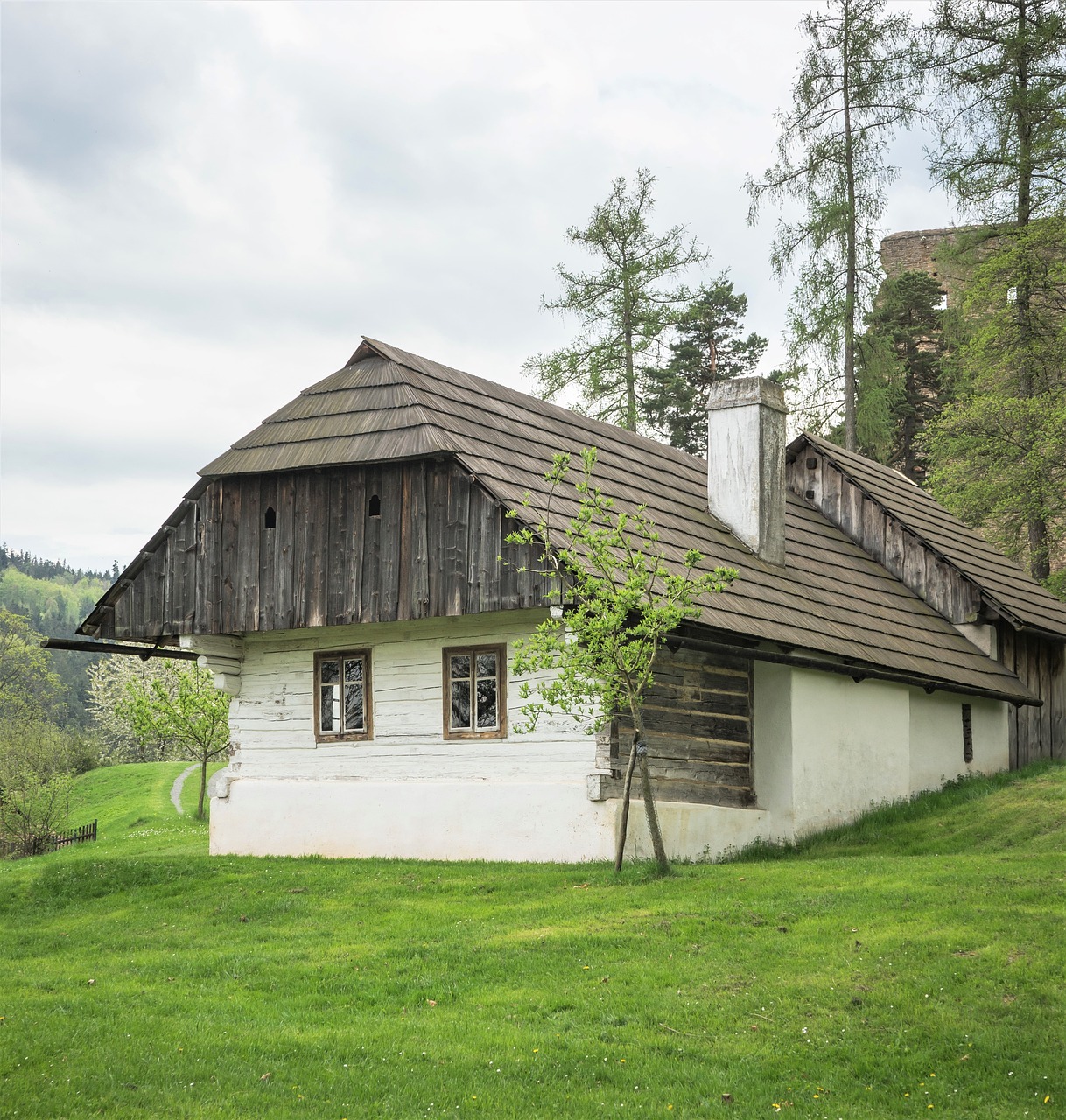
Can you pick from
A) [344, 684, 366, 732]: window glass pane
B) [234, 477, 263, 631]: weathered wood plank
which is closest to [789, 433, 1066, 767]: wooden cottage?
[344, 684, 366, 732]: window glass pane

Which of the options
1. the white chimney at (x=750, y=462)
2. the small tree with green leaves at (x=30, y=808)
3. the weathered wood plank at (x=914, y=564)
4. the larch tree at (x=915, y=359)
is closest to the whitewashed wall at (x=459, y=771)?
the white chimney at (x=750, y=462)

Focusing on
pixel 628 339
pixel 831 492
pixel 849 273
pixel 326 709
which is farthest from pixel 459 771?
pixel 628 339

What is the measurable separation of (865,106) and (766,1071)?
25489 millimetres

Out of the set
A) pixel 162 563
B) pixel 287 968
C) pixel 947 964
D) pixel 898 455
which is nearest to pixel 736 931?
pixel 947 964

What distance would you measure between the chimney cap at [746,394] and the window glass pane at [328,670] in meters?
6.35

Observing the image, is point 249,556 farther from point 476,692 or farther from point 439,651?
point 476,692

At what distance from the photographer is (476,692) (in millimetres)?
13836

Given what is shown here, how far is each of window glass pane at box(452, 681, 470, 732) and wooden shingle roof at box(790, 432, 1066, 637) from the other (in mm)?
9912

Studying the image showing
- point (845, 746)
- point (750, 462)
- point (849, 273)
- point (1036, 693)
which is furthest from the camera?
point (849, 273)

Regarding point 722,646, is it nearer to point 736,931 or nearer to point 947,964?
point 736,931

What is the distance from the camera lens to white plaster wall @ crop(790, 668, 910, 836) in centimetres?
1517

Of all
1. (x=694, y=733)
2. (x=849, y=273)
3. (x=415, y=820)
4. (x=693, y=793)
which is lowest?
(x=415, y=820)

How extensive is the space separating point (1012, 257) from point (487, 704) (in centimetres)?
1670

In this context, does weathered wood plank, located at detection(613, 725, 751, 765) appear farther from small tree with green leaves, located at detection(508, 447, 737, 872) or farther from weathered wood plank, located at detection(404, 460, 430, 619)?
weathered wood plank, located at detection(404, 460, 430, 619)
